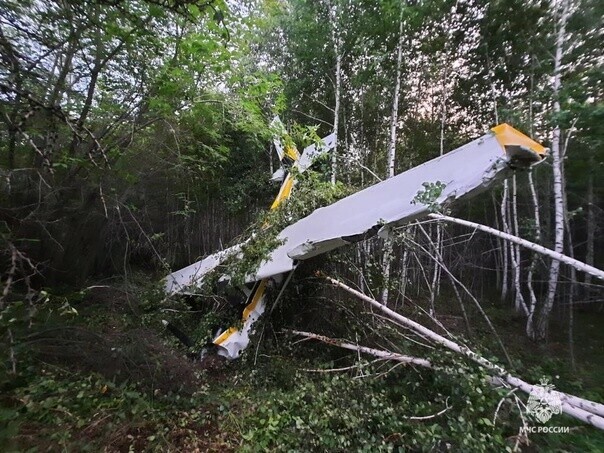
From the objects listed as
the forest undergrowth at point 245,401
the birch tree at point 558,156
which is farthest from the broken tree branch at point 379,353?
the birch tree at point 558,156

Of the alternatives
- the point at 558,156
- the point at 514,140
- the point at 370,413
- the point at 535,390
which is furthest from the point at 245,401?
the point at 558,156

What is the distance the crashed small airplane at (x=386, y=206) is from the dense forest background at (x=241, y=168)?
23.6 inches

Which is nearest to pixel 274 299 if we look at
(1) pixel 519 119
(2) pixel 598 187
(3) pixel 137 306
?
(3) pixel 137 306

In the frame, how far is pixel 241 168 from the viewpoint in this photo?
949 centimetres

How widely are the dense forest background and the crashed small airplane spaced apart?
0.60 meters

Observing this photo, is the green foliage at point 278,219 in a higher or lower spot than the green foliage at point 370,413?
higher

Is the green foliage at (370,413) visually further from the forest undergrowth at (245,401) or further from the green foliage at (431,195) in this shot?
the green foliage at (431,195)

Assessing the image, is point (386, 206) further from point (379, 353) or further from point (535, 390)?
point (535, 390)

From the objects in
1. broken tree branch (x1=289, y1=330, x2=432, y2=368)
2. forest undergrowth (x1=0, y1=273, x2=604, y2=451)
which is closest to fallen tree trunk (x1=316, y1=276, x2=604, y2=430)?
forest undergrowth (x1=0, y1=273, x2=604, y2=451)

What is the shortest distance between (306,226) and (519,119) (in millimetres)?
4048

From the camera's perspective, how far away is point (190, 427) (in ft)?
9.15

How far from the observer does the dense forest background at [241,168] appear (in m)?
2.62

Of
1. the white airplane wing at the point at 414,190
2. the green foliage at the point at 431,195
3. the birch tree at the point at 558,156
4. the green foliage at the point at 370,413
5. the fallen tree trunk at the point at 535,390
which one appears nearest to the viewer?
the fallen tree trunk at the point at 535,390

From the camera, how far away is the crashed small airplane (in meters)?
2.35
